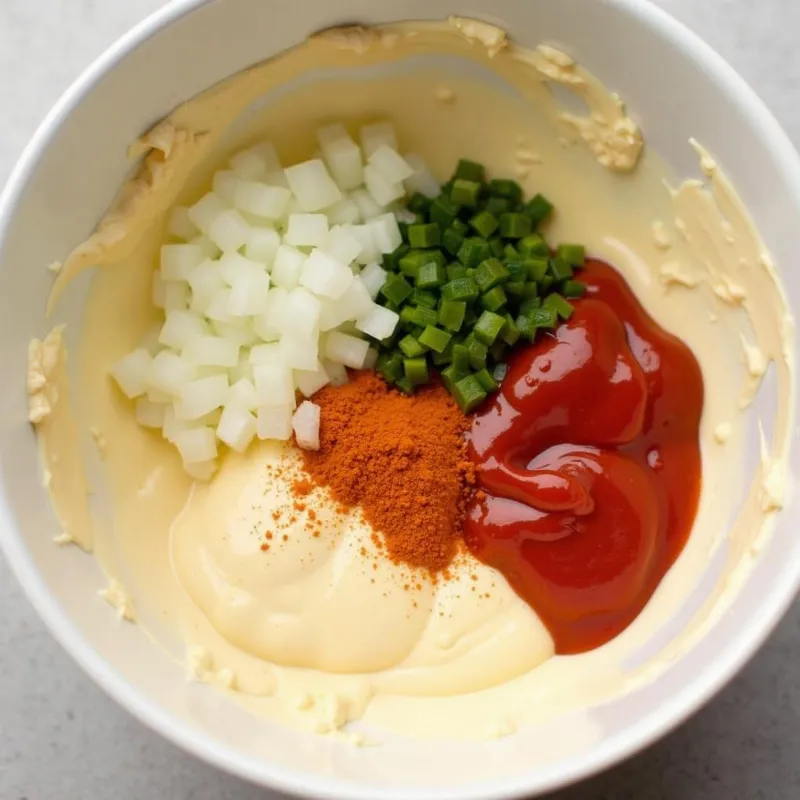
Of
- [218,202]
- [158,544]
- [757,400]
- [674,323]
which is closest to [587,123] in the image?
[674,323]

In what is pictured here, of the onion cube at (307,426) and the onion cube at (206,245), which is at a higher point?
the onion cube at (206,245)

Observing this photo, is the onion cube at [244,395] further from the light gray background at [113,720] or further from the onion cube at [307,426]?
the light gray background at [113,720]

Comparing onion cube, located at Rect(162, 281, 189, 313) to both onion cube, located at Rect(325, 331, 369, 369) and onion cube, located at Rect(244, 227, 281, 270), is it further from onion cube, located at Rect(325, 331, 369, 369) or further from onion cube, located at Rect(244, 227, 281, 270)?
onion cube, located at Rect(325, 331, 369, 369)

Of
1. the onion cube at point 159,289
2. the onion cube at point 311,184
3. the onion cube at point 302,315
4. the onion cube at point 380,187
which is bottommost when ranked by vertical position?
the onion cube at point 159,289

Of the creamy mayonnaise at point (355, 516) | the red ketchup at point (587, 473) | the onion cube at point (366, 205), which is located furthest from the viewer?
the onion cube at point (366, 205)

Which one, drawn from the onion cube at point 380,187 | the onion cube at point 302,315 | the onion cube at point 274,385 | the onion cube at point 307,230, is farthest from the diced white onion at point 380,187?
the onion cube at point 274,385

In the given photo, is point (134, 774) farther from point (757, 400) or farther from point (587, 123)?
point (587, 123)

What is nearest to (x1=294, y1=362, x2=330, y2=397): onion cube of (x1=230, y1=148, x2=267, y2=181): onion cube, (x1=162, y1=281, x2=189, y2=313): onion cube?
(x1=162, y1=281, x2=189, y2=313): onion cube
